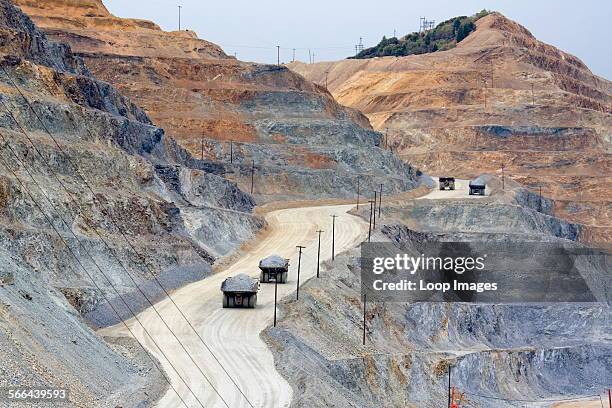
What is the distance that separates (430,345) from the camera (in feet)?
214

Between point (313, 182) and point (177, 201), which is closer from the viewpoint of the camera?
point (177, 201)

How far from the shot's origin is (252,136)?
11806cm

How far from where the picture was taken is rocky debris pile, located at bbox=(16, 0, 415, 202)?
363 ft

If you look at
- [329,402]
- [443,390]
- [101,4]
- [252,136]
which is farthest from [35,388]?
[101,4]

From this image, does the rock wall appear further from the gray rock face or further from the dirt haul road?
the dirt haul road

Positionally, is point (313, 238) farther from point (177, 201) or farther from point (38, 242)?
point (38, 242)

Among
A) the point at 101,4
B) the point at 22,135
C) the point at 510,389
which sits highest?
the point at 101,4

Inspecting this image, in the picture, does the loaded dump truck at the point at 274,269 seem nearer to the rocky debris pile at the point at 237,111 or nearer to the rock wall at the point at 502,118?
the rocky debris pile at the point at 237,111

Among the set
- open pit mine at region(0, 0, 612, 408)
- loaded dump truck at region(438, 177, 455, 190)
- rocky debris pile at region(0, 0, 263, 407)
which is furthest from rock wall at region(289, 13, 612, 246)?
rocky debris pile at region(0, 0, 263, 407)

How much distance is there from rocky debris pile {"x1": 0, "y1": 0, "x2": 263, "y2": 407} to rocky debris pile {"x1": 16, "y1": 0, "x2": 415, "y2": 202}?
21.1 meters

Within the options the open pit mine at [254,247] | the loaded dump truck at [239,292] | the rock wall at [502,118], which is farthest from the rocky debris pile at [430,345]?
the rock wall at [502,118]

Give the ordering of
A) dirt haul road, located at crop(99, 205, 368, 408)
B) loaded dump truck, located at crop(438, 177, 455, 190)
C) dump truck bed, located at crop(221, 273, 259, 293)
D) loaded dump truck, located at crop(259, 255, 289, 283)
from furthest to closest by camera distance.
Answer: loaded dump truck, located at crop(438, 177, 455, 190)
loaded dump truck, located at crop(259, 255, 289, 283)
dump truck bed, located at crop(221, 273, 259, 293)
dirt haul road, located at crop(99, 205, 368, 408)

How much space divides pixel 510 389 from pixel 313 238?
19.9m

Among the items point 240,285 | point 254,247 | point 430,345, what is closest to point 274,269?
point 240,285
